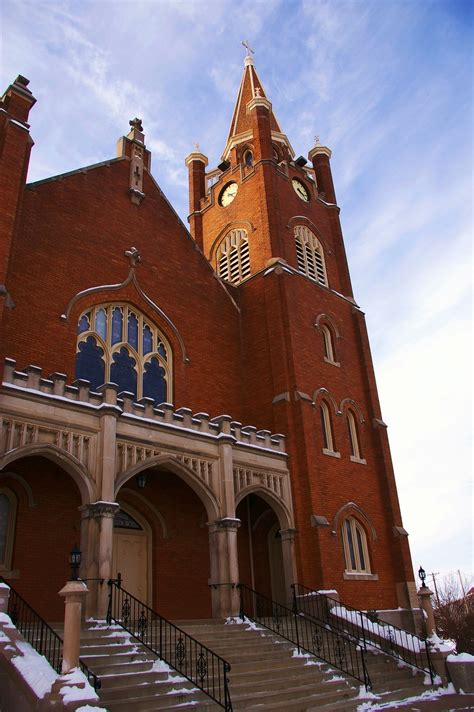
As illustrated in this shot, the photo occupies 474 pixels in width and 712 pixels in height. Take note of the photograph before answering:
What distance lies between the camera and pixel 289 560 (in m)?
16.5

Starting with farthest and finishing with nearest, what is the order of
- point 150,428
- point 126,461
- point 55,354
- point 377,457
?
point 377,457 < point 55,354 < point 150,428 < point 126,461

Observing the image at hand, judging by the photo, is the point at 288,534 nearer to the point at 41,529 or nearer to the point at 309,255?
the point at 41,529

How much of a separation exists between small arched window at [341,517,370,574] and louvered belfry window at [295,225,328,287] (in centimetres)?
960

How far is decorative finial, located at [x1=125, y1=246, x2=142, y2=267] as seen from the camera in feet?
62.0

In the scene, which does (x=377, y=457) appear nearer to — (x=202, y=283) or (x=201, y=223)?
(x=202, y=283)

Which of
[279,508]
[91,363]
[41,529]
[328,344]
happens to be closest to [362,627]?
[279,508]

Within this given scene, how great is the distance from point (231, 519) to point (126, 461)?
3.12 m

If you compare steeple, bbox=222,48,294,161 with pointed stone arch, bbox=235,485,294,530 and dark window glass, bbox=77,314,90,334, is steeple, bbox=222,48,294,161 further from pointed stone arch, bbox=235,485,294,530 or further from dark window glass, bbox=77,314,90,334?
pointed stone arch, bbox=235,485,294,530

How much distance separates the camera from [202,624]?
12.8 m

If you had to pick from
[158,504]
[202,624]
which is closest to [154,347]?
[158,504]

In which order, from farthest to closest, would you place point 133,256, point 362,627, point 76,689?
1. point 133,256
2. point 362,627
3. point 76,689

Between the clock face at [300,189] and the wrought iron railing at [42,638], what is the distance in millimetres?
19691

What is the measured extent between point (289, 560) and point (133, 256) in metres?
10.1

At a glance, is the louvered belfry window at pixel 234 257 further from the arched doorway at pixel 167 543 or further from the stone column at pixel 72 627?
the stone column at pixel 72 627
